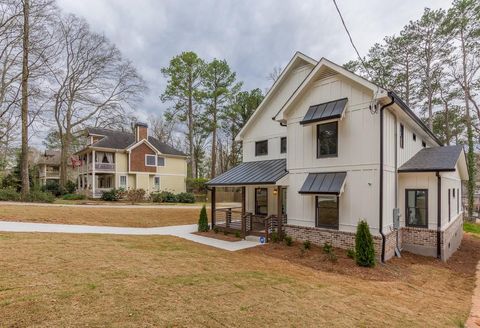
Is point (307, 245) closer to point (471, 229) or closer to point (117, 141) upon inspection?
point (471, 229)

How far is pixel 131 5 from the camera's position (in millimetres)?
12789

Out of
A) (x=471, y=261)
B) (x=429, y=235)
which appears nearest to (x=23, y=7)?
(x=429, y=235)

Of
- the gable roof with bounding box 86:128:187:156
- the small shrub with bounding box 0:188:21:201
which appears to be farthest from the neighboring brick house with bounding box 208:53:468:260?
the gable roof with bounding box 86:128:187:156

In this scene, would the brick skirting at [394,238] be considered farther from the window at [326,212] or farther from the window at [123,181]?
the window at [123,181]

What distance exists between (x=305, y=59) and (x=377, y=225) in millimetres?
8446

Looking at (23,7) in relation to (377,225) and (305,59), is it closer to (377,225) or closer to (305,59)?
(305,59)

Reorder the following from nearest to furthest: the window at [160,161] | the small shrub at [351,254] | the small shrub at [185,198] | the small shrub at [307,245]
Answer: the small shrub at [351,254] → the small shrub at [307,245] → the small shrub at [185,198] → the window at [160,161]

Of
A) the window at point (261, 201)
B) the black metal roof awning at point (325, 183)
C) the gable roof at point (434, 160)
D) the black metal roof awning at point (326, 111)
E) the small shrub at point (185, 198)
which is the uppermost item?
the black metal roof awning at point (326, 111)

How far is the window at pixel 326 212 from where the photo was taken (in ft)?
33.1

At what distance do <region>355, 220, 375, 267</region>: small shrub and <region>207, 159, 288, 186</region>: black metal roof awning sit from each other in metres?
3.86

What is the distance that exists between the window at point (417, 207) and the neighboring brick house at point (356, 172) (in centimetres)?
3

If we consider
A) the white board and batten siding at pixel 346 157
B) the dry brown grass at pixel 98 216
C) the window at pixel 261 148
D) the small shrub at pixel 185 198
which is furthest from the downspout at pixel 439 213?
the small shrub at pixel 185 198

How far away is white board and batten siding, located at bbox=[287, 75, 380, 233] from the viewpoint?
9273 millimetres

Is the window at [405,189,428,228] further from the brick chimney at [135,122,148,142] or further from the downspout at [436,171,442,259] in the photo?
the brick chimney at [135,122,148,142]
